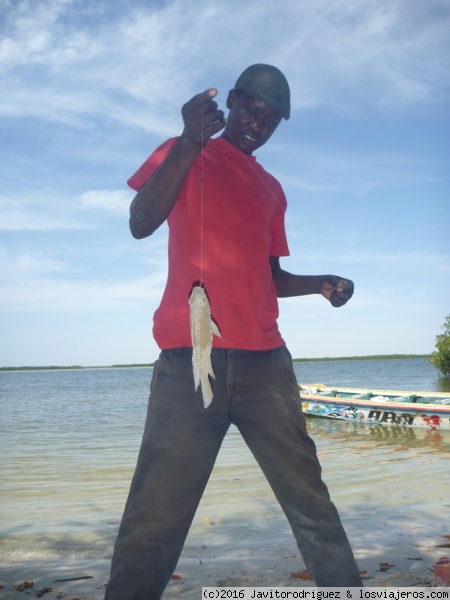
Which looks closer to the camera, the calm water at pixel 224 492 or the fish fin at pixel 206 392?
the fish fin at pixel 206 392

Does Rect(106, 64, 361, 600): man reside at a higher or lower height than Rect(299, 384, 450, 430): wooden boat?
higher

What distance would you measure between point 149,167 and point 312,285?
0.94 meters

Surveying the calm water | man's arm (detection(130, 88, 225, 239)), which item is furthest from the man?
the calm water

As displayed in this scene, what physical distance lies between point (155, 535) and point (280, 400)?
2.29ft

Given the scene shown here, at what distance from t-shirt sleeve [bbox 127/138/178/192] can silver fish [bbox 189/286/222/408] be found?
54 cm

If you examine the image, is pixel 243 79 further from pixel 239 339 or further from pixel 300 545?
pixel 300 545

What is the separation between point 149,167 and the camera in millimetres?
2250

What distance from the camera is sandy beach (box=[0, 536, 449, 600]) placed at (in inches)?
131

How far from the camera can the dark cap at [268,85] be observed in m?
2.36

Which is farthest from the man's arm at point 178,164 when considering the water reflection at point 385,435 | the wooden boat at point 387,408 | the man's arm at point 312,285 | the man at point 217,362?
the wooden boat at point 387,408

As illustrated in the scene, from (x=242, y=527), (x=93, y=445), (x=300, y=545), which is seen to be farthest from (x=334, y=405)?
(x=300, y=545)

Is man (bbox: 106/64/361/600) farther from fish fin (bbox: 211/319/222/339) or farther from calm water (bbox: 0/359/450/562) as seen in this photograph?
calm water (bbox: 0/359/450/562)

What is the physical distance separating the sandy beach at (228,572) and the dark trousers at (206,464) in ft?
4.69

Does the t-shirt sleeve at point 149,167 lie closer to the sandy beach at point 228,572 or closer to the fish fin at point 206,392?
the fish fin at point 206,392
